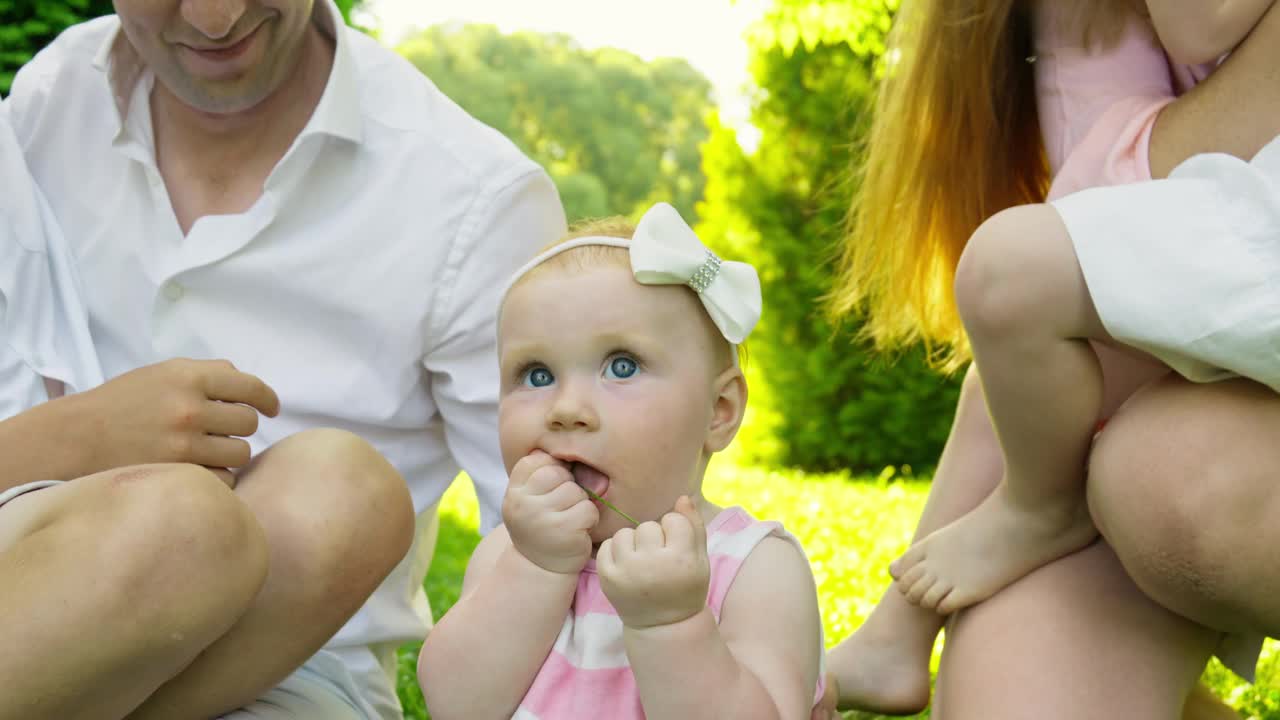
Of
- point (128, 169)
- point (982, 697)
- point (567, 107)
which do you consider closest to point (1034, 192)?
point (982, 697)

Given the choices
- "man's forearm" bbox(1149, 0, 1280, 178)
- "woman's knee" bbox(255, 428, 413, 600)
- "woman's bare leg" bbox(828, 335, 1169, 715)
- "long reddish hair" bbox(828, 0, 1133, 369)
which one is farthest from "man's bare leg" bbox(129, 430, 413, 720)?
"man's forearm" bbox(1149, 0, 1280, 178)

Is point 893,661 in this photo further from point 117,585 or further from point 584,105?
point 584,105

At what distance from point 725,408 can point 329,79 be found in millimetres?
1038

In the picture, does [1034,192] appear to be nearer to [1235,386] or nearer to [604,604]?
[1235,386]

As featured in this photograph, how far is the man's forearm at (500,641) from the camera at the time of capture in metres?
1.81

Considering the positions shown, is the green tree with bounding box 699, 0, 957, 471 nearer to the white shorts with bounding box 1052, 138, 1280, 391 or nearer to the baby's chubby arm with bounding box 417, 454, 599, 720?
the white shorts with bounding box 1052, 138, 1280, 391

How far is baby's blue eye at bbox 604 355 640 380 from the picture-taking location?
1871 millimetres

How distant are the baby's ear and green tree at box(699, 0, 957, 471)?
20.9ft

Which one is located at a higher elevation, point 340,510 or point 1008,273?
point 1008,273

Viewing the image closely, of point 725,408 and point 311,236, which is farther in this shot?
point 311,236

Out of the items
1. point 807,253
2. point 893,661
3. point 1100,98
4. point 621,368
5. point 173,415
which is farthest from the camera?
point 807,253

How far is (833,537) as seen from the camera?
5371 mm

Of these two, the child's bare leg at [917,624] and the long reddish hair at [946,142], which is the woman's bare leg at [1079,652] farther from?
the long reddish hair at [946,142]

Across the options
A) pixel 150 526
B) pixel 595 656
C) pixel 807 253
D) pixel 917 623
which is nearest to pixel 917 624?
pixel 917 623
